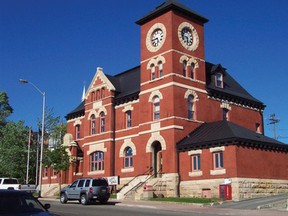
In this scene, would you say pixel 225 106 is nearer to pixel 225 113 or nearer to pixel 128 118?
pixel 225 113

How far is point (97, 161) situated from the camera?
43.9m

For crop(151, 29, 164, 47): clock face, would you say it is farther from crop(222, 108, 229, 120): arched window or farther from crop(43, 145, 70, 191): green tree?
crop(43, 145, 70, 191): green tree

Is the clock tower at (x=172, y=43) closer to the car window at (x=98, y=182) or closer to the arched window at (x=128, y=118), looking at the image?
the arched window at (x=128, y=118)

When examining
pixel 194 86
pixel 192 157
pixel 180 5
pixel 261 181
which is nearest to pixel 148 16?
pixel 180 5

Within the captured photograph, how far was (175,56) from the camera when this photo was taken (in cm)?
3675

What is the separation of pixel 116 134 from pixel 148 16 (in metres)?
12.4

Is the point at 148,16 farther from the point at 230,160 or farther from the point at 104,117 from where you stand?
the point at 230,160

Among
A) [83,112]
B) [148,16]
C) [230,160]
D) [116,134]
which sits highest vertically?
[148,16]

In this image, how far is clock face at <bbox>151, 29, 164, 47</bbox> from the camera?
38331 mm

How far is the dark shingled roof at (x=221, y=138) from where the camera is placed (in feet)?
102

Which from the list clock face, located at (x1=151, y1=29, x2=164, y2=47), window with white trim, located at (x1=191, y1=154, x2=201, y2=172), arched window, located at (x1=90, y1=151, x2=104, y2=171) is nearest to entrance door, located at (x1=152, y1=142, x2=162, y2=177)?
window with white trim, located at (x1=191, y1=154, x2=201, y2=172)

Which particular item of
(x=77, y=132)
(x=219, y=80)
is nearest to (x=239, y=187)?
(x=219, y=80)

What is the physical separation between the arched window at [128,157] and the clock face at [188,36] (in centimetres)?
1168

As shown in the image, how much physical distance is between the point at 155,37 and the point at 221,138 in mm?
12938
